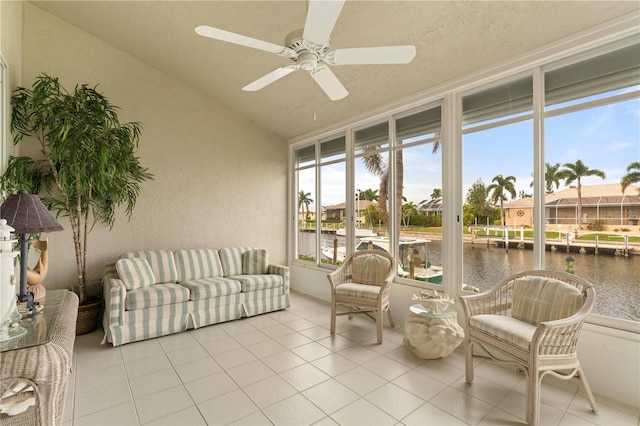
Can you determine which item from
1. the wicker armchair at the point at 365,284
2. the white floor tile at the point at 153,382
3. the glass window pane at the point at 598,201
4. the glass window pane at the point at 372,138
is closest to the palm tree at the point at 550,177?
the glass window pane at the point at 598,201

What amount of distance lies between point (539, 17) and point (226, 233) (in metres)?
4.73

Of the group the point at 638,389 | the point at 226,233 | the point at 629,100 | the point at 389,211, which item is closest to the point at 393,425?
the point at 638,389

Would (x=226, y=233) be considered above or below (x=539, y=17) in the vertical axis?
below

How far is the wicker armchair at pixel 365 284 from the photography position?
137 inches

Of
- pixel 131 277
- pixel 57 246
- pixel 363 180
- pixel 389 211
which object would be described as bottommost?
pixel 131 277

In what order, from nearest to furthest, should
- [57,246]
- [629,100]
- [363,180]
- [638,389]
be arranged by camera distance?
1. [638,389]
2. [629,100]
3. [57,246]
4. [363,180]

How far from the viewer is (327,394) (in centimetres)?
240

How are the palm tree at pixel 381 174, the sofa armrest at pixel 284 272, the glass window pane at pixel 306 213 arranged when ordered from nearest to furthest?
the palm tree at pixel 381 174 → the sofa armrest at pixel 284 272 → the glass window pane at pixel 306 213

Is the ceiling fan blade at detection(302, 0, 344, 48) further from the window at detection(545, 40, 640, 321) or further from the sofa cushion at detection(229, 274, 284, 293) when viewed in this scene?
the sofa cushion at detection(229, 274, 284, 293)

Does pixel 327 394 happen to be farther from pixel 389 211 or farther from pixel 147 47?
pixel 147 47

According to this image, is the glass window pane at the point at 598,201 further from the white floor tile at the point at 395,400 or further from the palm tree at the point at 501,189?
the white floor tile at the point at 395,400

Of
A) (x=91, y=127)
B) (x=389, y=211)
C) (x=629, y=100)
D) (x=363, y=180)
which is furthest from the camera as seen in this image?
(x=363, y=180)

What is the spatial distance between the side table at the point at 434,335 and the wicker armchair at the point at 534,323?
0.32m

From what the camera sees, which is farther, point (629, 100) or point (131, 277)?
point (131, 277)
